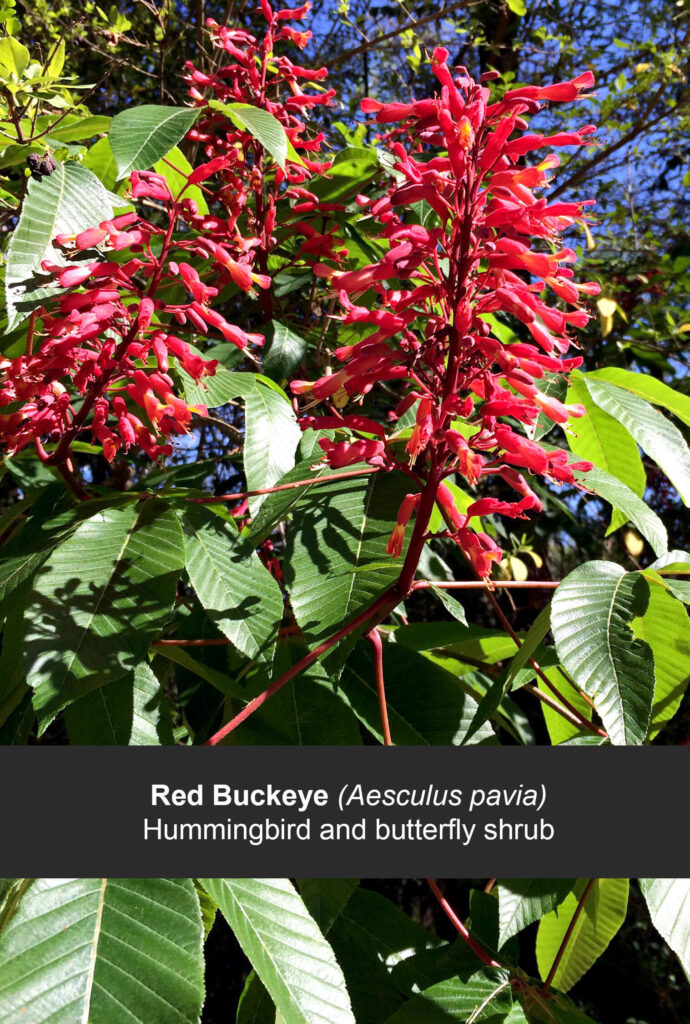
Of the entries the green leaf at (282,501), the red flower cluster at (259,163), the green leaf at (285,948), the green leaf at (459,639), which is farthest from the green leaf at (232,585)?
the red flower cluster at (259,163)

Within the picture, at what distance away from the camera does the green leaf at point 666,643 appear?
39.2 inches

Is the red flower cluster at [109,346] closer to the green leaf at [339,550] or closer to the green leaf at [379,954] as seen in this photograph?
the green leaf at [339,550]

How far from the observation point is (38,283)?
1.04 metres

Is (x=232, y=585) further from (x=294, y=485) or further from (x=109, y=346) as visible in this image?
(x=109, y=346)

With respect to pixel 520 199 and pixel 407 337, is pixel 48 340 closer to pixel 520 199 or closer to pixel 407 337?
pixel 407 337

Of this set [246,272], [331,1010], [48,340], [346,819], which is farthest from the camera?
[246,272]

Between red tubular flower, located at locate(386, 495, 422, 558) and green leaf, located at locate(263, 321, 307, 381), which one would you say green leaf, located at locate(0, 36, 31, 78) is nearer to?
green leaf, located at locate(263, 321, 307, 381)

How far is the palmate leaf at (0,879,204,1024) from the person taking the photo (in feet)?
2.33

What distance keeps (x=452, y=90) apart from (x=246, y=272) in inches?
15.8

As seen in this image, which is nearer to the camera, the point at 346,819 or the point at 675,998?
the point at 346,819

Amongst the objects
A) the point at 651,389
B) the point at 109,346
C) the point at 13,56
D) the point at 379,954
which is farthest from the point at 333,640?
the point at 13,56

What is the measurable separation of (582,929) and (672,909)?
39 cm

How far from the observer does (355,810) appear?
95cm

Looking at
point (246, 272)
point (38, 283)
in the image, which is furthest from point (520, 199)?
point (38, 283)
